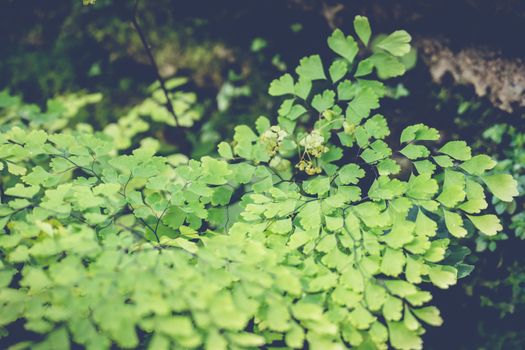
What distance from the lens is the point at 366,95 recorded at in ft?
4.69

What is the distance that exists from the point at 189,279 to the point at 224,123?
183cm

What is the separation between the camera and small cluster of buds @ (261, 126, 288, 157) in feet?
4.61

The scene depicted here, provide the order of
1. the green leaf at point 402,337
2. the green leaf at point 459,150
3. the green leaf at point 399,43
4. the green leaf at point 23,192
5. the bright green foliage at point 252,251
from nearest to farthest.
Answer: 1. the bright green foliage at point 252,251
2. the green leaf at point 402,337
3. the green leaf at point 23,192
4. the green leaf at point 459,150
5. the green leaf at point 399,43

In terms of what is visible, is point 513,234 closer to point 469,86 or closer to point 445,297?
point 445,297

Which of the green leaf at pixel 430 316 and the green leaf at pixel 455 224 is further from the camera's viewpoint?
the green leaf at pixel 455 224

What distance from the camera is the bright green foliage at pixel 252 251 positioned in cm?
95

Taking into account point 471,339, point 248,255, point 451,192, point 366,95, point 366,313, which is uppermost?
point 366,95

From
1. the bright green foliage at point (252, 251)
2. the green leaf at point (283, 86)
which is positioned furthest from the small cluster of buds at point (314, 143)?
the green leaf at point (283, 86)

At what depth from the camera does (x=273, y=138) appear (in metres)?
1.45

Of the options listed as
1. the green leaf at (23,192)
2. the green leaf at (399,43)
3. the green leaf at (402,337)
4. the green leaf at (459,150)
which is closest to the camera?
the green leaf at (402,337)

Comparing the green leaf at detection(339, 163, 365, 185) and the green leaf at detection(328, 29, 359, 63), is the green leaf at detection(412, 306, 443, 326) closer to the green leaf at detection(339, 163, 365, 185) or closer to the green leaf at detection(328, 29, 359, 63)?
the green leaf at detection(339, 163, 365, 185)

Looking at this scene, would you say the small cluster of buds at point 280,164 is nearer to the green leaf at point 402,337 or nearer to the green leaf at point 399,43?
the green leaf at point 399,43

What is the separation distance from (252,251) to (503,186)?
0.88m

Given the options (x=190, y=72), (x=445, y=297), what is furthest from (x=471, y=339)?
(x=190, y=72)
